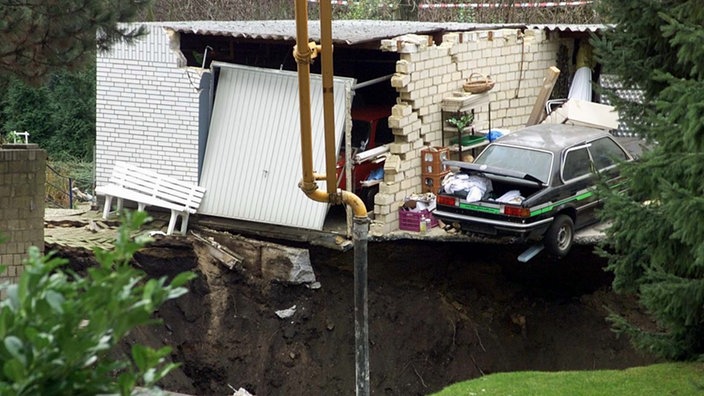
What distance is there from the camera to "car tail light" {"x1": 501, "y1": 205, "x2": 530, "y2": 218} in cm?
1602

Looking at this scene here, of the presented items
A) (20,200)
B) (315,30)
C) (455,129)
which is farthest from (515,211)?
(20,200)

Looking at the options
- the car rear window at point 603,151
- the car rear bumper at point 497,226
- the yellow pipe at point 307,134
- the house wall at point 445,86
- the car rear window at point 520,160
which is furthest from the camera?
the house wall at point 445,86

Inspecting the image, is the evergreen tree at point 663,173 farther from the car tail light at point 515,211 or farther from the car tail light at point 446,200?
the car tail light at point 446,200

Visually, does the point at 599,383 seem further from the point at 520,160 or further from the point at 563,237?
the point at 520,160

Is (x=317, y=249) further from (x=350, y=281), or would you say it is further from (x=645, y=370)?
(x=645, y=370)

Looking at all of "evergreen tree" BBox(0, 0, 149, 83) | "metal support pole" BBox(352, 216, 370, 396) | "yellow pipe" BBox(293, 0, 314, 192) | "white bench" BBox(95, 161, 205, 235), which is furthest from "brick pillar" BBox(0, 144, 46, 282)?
"metal support pole" BBox(352, 216, 370, 396)

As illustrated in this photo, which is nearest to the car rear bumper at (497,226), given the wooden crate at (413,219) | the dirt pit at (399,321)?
the wooden crate at (413,219)

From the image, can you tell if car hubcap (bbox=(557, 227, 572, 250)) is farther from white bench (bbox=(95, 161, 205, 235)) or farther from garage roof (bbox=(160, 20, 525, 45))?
white bench (bbox=(95, 161, 205, 235))

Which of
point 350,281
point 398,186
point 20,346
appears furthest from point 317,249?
point 20,346

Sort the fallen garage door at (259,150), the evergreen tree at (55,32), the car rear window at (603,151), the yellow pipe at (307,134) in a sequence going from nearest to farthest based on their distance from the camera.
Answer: the evergreen tree at (55,32) → the yellow pipe at (307,134) → the car rear window at (603,151) → the fallen garage door at (259,150)

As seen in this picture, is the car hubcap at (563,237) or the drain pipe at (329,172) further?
the car hubcap at (563,237)

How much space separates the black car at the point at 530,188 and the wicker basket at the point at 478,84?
6.08ft

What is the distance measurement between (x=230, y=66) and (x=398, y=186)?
150 inches

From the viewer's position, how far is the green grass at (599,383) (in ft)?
40.7
